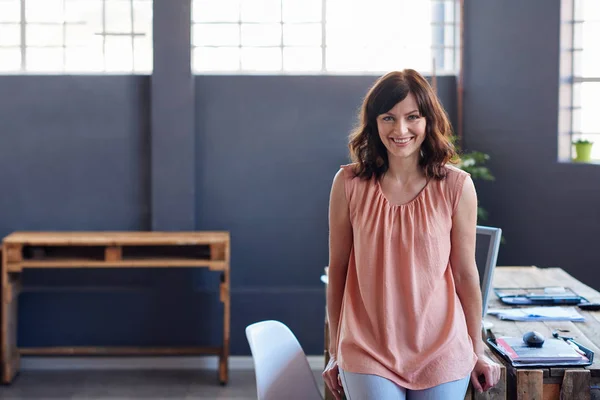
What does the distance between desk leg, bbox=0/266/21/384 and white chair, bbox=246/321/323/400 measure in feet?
9.91

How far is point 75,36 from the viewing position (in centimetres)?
614

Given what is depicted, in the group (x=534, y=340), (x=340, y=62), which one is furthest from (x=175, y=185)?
(x=534, y=340)

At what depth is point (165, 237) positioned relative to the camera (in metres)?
5.54

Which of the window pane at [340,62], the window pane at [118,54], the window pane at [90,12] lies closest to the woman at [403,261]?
the window pane at [340,62]

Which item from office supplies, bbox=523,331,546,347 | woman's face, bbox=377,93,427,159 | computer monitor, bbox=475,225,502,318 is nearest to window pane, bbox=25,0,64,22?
computer monitor, bbox=475,225,502,318

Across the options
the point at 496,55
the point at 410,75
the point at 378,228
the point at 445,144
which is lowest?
the point at 378,228

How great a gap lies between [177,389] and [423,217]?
12.2 feet

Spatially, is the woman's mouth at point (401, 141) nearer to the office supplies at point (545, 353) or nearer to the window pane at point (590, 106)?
the office supplies at point (545, 353)

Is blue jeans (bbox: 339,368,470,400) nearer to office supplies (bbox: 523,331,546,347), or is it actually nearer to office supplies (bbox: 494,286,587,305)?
office supplies (bbox: 523,331,546,347)

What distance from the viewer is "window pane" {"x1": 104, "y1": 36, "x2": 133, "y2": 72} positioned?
6.12 metres

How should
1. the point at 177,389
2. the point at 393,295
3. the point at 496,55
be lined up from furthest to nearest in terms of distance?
the point at 496,55, the point at 177,389, the point at 393,295

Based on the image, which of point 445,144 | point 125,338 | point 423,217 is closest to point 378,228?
point 423,217

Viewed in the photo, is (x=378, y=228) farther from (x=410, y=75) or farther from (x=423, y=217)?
(x=410, y=75)

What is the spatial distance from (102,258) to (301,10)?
249 cm
